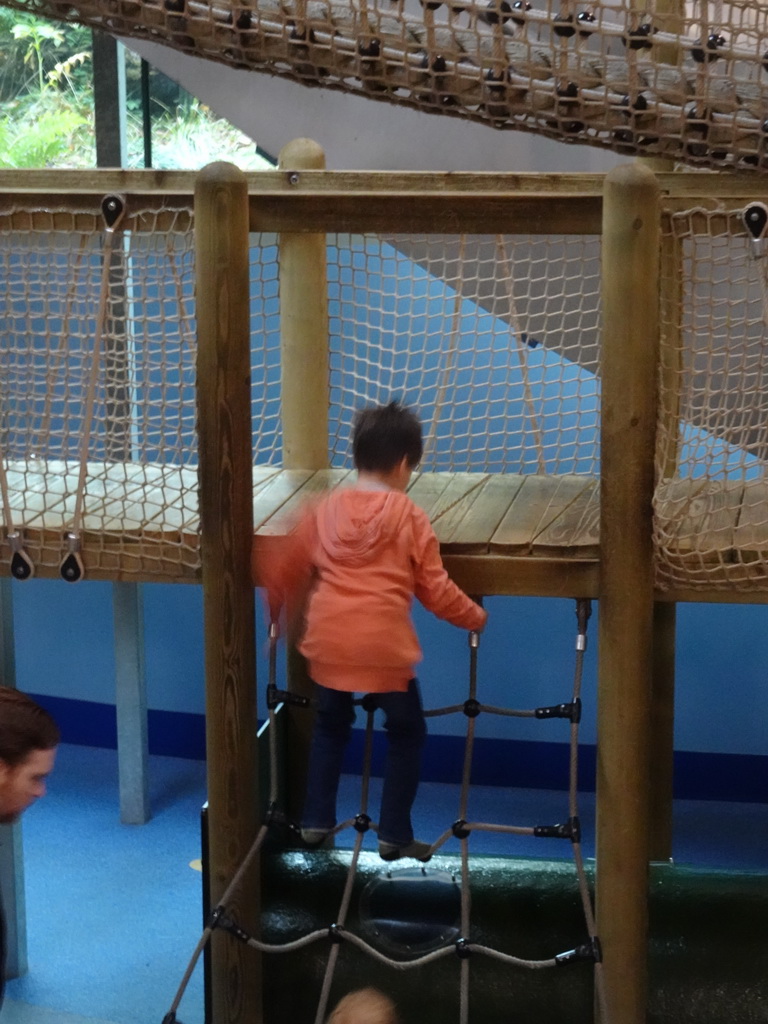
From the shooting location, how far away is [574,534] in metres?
2.34

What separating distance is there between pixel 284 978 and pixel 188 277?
223 cm

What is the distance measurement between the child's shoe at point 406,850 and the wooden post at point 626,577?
0.33 metres

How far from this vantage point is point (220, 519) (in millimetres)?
2270

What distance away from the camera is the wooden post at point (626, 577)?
2096 mm

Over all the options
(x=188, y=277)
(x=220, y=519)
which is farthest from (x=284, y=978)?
(x=188, y=277)

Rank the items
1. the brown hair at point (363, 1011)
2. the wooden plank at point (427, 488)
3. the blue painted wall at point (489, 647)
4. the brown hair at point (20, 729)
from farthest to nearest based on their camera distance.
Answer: the blue painted wall at point (489, 647), the wooden plank at point (427, 488), the brown hair at point (20, 729), the brown hair at point (363, 1011)

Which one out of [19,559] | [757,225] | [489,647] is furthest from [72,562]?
[489,647]

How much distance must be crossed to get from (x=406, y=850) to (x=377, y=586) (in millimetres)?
532

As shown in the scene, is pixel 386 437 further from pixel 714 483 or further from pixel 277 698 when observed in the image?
pixel 714 483

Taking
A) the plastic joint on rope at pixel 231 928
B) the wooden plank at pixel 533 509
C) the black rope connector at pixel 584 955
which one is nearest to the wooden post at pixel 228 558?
the plastic joint on rope at pixel 231 928

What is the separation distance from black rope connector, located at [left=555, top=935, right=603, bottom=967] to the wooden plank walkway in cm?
63

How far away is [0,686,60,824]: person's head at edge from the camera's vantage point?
5.54 feet

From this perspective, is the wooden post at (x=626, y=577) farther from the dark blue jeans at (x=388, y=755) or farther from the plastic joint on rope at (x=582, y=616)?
the dark blue jeans at (x=388, y=755)

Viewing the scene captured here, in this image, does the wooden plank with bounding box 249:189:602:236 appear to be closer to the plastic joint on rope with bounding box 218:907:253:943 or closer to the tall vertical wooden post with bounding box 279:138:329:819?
the tall vertical wooden post with bounding box 279:138:329:819
